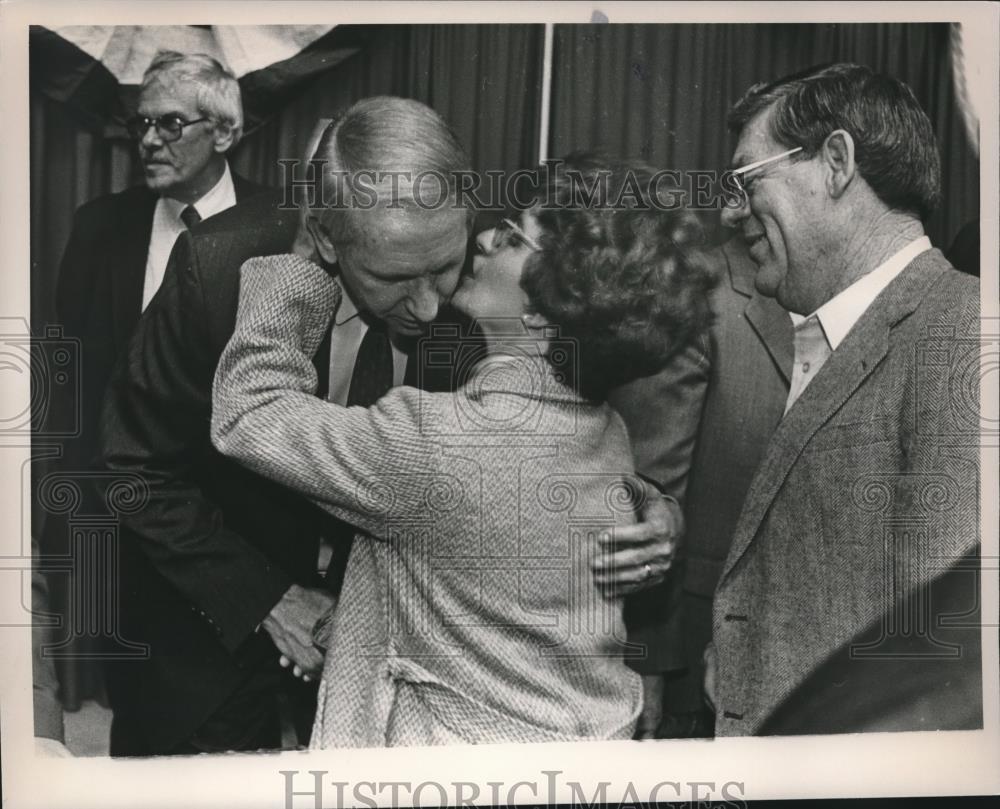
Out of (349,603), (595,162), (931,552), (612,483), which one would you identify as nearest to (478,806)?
(349,603)

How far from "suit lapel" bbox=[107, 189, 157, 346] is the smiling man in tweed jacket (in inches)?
64.2

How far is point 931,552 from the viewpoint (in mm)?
3500

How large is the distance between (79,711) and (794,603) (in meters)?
2.02

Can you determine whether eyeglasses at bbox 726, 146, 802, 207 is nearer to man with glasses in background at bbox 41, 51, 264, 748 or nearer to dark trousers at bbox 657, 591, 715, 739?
dark trousers at bbox 657, 591, 715, 739

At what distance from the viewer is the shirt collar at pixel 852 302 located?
136 inches

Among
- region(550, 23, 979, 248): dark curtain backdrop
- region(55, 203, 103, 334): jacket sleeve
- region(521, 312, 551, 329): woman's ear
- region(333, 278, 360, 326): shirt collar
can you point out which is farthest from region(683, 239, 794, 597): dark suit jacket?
region(55, 203, 103, 334): jacket sleeve

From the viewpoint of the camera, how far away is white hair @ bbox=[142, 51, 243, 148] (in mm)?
3381

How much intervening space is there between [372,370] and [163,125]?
89 cm

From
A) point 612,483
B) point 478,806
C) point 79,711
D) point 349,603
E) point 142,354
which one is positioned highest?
point 142,354

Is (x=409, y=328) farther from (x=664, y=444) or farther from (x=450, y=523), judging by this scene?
(x=664, y=444)

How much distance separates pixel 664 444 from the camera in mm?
3428

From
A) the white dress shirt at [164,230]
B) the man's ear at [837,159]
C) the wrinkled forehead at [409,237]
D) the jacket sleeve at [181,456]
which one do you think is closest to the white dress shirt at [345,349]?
the wrinkled forehead at [409,237]

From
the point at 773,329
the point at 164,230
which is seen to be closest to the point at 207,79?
the point at 164,230

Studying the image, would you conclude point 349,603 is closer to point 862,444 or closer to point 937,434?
point 862,444
